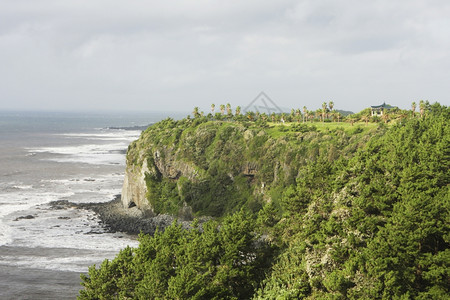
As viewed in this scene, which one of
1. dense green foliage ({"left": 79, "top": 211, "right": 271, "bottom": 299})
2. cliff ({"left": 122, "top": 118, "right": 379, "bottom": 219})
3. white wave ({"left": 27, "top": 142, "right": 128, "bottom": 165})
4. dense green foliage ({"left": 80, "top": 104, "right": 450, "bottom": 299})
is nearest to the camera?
dense green foliage ({"left": 80, "top": 104, "right": 450, "bottom": 299})

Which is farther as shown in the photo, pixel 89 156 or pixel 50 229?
pixel 89 156

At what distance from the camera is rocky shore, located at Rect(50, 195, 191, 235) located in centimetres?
8731

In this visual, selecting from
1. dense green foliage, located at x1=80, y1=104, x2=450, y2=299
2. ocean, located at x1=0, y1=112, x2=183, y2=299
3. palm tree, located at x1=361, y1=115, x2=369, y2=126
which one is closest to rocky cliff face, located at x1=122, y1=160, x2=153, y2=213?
ocean, located at x1=0, y1=112, x2=183, y2=299

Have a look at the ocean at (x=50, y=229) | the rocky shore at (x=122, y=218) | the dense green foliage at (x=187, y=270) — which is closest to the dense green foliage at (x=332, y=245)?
the dense green foliage at (x=187, y=270)

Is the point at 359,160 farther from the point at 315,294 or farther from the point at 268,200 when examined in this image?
the point at 268,200

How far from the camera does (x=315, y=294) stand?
36469 millimetres

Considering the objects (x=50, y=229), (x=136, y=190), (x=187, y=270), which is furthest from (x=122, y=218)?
(x=187, y=270)

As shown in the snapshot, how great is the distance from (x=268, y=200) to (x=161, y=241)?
155ft

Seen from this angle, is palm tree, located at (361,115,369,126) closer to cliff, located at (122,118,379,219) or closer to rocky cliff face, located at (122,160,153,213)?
cliff, located at (122,118,379,219)

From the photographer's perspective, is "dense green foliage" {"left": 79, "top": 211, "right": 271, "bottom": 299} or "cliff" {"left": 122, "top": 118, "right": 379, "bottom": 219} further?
"cliff" {"left": 122, "top": 118, "right": 379, "bottom": 219}

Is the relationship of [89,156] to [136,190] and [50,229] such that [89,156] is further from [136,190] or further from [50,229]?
[50,229]

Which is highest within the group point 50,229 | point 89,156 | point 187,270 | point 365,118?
point 365,118

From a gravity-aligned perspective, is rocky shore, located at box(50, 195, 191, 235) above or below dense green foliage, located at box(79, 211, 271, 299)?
below

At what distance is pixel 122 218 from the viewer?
309 feet
